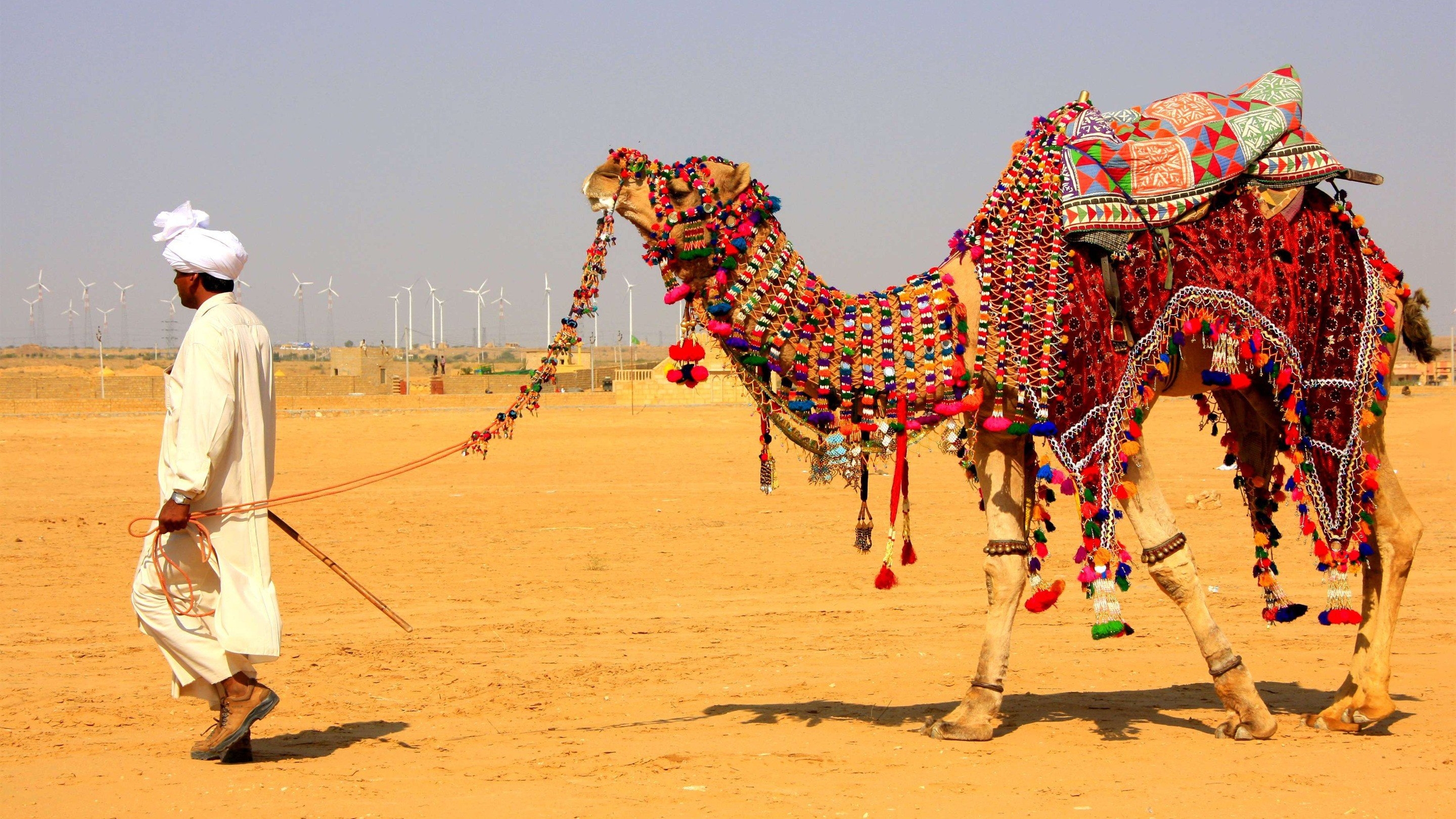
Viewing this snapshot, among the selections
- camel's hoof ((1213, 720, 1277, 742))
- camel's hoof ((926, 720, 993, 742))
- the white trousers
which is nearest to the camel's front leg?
camel's hoof ((926, 720, 993, 742))

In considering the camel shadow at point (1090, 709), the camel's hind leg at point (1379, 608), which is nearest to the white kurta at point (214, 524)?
the camel shadow at point (1090, 709)

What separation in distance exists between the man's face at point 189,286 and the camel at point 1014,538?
1.87 metres

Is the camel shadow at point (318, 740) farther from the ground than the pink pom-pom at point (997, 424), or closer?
closer

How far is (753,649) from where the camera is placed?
8461mm

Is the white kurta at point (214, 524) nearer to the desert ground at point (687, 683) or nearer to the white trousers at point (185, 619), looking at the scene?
the white trousers at point (185, 619)

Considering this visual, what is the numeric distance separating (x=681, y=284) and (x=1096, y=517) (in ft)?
7.17

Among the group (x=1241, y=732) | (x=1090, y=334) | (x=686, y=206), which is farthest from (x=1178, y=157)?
(x=1241, y=732)

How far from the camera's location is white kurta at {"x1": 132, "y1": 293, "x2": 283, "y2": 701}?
574 cm

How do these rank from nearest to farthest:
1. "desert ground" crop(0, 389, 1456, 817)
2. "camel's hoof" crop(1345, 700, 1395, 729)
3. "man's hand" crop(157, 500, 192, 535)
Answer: "desert ground" crop(0, 389, 1456, 817), "man's hand" crop(157, 500, 192, 535), "camel's hoof" crop(1345, 700, 1395, 729)

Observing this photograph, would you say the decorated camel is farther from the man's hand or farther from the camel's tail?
the man's hand

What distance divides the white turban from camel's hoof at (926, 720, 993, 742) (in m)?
4.01

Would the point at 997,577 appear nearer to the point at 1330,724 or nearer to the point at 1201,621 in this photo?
the point at 1201,621

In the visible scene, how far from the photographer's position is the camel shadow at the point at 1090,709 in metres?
6.50

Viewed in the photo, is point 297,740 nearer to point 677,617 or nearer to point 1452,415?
point 677,617
